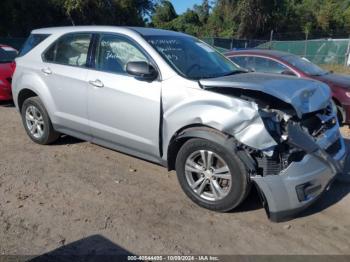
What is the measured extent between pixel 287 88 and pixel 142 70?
1571 millimetres

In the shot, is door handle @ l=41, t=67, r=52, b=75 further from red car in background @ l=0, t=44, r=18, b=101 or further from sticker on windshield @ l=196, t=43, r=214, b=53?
red car in background @ l=0, t=44, r=18, b=101

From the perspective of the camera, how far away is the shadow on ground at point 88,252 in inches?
132

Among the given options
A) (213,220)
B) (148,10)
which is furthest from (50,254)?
(148,10)

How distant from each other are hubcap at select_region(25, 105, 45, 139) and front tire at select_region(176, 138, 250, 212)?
2.79m

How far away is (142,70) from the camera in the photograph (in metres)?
4.41

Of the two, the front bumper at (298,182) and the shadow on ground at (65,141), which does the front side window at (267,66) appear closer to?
the shadow on ground at (65,141)

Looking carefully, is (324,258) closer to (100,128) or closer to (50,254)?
(50,254)

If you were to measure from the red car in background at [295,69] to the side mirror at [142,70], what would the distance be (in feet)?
13.1

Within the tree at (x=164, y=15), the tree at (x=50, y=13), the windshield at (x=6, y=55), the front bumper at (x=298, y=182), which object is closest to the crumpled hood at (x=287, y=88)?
the front bumper at (x=298, y=182)

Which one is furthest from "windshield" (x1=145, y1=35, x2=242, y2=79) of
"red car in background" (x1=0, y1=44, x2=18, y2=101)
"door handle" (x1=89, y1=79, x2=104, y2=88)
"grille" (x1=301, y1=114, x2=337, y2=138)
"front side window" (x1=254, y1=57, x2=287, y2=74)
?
"red car in background" (x1=0, y1=44, x2=18, y2=101)

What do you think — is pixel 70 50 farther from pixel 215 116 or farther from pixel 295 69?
pixel 295 69

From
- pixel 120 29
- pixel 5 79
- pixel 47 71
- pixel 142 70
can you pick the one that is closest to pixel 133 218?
pixel 142 70

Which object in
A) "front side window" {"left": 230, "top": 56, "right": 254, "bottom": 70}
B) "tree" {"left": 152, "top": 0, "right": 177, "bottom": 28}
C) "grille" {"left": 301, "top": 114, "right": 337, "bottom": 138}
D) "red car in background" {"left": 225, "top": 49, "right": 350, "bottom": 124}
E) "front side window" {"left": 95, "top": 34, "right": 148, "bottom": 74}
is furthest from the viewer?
"tree" {"left": 152, "top": 0, "right": 177, "bottom": 28}

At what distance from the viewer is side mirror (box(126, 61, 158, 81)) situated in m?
4.41
